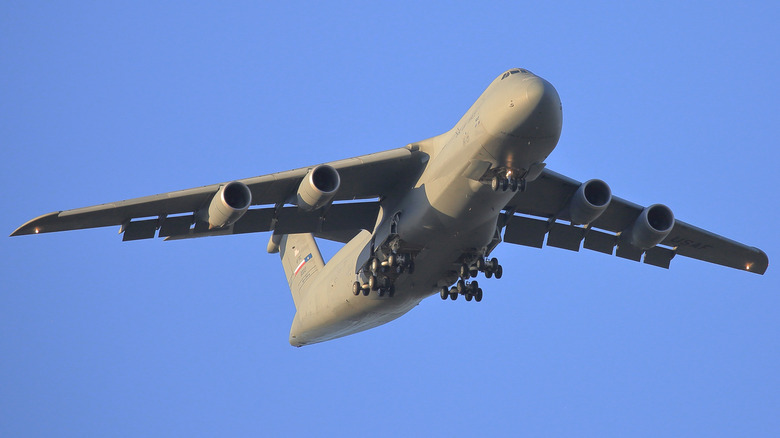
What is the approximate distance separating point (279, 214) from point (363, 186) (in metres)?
1.59

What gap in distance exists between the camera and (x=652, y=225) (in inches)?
762

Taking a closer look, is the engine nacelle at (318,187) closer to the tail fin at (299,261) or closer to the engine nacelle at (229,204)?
the engine nacelle at (229,204)

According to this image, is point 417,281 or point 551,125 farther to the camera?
point 417,281

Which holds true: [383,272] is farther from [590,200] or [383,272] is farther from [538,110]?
[538,110]

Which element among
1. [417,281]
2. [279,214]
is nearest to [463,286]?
[417,281]

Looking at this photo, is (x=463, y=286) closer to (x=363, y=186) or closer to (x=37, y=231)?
(x=363, y=186)

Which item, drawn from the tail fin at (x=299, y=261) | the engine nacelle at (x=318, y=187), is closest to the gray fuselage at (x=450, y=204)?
the tail fin at (x=299, y=261)

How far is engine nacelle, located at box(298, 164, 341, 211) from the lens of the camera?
55.5 feet

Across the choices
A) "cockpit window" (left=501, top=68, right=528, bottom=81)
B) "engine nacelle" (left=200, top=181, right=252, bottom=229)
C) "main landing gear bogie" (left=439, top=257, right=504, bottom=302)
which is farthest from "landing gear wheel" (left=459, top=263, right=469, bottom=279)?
"engine nacelle" (left=200, top=181, right=252, bottom=229)

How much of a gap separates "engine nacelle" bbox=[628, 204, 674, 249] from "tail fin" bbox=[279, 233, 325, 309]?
22.6ft

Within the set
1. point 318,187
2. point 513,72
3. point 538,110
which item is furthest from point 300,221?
point 538,110

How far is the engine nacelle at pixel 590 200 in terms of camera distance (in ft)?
60.1

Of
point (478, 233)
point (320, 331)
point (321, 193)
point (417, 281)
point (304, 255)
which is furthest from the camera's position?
point (304, 255)

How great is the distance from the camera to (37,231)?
57.7 ft
